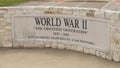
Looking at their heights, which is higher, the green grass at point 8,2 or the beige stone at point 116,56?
the green grass at point 8,2

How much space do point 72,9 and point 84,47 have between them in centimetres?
140

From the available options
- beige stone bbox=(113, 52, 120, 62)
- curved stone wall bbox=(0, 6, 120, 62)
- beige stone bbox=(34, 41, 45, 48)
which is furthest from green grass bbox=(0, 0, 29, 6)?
beige stone bbox=(113, 52, 120, 62)

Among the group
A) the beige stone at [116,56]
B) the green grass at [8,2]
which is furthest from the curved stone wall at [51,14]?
the green grass at [8,2]

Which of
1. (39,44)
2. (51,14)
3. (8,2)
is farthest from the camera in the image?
(8,2)

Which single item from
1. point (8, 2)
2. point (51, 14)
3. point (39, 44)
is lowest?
point (39, 44)

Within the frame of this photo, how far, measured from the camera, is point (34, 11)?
10.2 m

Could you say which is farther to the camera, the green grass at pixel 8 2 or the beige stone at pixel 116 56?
the green grass at pixel 8 2

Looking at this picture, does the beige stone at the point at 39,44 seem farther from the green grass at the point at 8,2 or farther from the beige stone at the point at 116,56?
the green grass at the point at 8,2

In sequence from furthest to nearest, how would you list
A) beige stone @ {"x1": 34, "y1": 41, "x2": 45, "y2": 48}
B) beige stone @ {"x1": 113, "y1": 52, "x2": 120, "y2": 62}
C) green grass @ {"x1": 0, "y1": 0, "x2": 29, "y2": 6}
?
green grass @ {"x1": 0, "y1": 0, "x2": 29, "y2": 6} < beige stone @ {"x1": 34, "y1": 41, "x2": 45, "y2": 48} < beige stone @ {"x1": 113, "y1": 52, "x2": 120, "y2": 62}

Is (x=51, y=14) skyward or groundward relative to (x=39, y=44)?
skyward

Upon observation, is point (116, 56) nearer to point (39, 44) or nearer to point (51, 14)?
point (51, 14)

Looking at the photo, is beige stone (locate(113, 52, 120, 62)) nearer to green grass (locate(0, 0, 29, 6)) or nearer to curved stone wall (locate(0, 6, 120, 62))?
curved stone wall (locate(0, 6, 120, 62))

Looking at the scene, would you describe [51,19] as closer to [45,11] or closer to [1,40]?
[45,11]

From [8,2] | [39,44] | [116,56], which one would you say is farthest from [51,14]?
[8,2]
